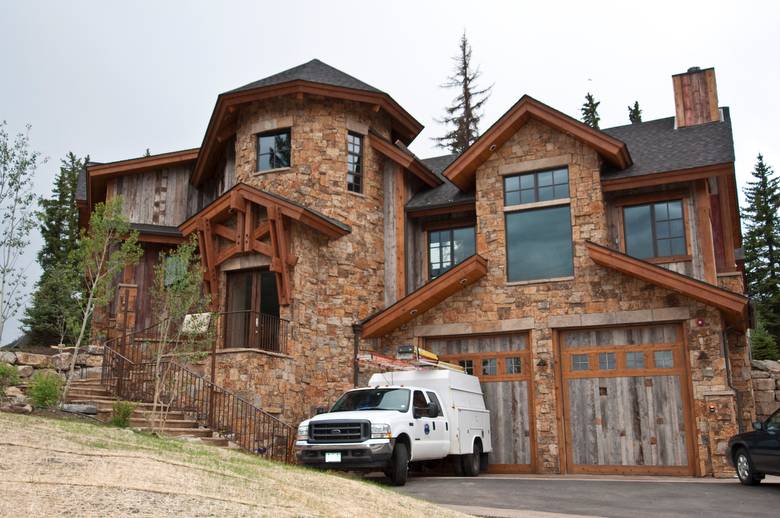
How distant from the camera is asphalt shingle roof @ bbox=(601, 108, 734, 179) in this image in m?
17.9

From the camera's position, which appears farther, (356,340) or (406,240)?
(406,240)

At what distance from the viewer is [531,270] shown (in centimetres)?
1850

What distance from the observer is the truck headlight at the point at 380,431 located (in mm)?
Answer: 12914

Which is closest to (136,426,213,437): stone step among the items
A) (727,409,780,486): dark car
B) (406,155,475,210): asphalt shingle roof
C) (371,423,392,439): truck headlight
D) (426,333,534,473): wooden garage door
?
(371,423,392,439): truck headlight

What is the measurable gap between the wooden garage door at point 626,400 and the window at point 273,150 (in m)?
8.91

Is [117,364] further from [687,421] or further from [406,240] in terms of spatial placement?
[687,421]

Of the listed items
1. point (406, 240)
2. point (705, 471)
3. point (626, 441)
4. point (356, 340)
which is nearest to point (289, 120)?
point (406, 240)

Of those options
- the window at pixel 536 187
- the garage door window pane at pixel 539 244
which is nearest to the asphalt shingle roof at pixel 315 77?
the window at pixel 536 187

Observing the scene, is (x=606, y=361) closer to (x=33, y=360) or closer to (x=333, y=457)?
(x=333, y=457)

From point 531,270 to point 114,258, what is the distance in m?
9.68

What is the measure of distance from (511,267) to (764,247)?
92.4 feet

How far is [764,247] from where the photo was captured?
40875 millimetres

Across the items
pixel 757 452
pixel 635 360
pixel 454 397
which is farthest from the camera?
pixel 635 360

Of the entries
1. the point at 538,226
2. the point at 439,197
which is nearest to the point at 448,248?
the point at 439,197
